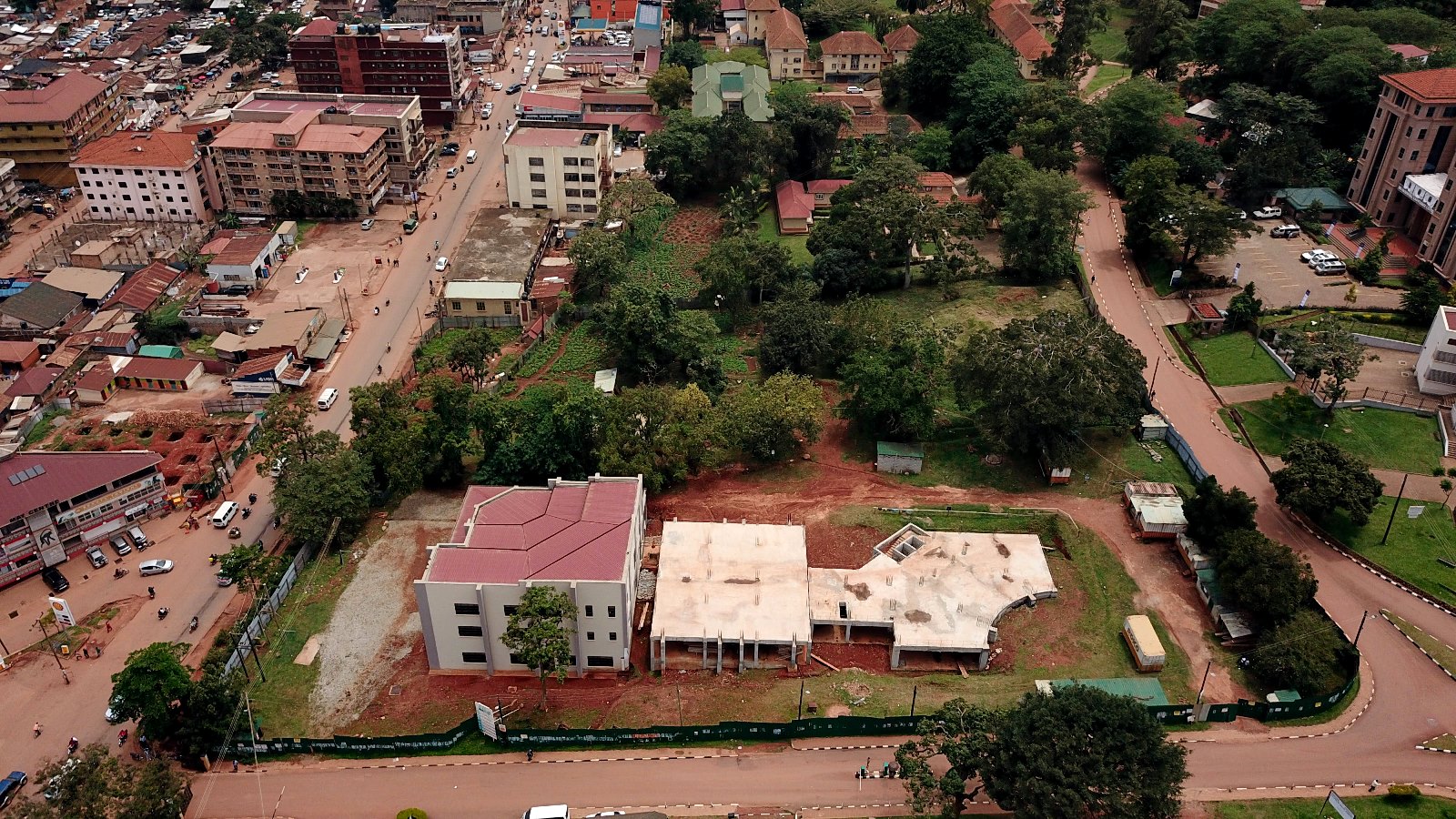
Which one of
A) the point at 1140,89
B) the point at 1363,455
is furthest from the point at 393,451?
the point at 1140,89

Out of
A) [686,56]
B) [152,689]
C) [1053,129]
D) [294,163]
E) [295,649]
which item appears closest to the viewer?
[152,689]

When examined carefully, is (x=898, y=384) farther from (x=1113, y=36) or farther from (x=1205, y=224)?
(x=1113, y=36)

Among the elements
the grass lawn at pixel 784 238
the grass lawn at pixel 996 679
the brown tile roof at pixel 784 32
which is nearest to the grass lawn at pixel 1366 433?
the grass lawn at pixel 996 679

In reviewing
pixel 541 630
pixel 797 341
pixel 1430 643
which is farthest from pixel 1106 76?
pixel 541 630

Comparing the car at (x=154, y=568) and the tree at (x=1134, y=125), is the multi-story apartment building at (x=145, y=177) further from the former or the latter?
the tree at (x=1134, y=125)

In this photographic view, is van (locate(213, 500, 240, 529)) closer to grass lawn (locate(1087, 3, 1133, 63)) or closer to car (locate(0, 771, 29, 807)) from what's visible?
car (locate(0, 771, 29, 807))

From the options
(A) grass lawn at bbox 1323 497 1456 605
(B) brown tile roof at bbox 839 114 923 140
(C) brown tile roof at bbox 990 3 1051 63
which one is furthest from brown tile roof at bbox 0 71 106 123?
(A) grass lawn at bbox 1323 497 1456 605
